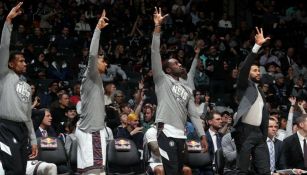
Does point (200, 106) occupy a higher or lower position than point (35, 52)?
lower

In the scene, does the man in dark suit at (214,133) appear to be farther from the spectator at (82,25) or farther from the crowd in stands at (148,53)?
the spectator at (82,25)

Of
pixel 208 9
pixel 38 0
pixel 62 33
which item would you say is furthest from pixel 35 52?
pixel 208 9

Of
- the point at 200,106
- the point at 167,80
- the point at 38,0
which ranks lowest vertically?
the point at 200,106

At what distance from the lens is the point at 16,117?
27.4 feet

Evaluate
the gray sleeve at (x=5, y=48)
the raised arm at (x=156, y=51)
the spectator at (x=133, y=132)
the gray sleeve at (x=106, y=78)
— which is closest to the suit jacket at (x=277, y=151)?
the spectator at (x=133, y=132)

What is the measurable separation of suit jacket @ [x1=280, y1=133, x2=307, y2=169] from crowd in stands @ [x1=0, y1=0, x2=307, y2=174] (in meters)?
1.51

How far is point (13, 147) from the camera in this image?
828 centimetres

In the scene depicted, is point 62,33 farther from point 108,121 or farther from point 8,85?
point 8,85

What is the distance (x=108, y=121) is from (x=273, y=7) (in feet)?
34.9

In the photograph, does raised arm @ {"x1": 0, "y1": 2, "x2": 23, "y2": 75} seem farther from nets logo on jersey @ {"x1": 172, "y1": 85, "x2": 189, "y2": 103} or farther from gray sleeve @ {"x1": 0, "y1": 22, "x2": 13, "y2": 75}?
nets logo on jersey @ {"x1": 172, "y1": 85, "x2": 189, "y2": 103}

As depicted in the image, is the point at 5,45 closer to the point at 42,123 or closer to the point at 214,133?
the point at 42,123

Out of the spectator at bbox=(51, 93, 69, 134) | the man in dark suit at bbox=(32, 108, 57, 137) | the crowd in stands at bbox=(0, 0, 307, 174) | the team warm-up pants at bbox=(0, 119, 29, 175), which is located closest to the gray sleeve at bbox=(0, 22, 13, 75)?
the team warm-up pants at bbox=(0, 119, 29, 175)

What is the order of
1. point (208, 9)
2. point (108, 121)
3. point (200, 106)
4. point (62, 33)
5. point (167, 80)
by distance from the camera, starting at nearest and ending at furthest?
point (167, 80) < point (108, 121) < point (200, 106) < point (62, 33) < point (208, 9)

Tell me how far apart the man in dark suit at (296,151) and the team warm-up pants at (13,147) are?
4033mm
